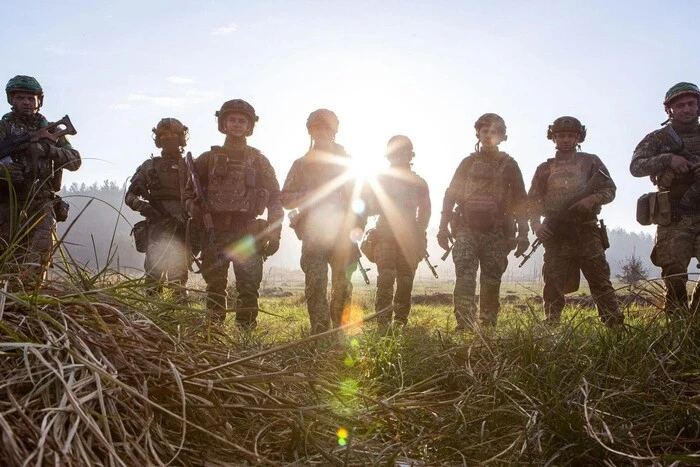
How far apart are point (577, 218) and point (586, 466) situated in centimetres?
495

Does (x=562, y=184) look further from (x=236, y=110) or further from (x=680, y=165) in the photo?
(x=236, y=110)

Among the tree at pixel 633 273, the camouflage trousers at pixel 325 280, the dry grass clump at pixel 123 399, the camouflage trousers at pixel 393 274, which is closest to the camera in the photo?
the dry grass clump at pixel 123 399

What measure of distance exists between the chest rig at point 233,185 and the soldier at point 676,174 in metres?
4.05

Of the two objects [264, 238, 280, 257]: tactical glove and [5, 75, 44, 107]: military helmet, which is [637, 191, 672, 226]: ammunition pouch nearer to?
[264, 238, 280, 257]: tactical glove

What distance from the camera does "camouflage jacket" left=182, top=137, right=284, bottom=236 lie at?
5.93 meters

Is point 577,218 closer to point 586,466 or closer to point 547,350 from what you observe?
point 547,350

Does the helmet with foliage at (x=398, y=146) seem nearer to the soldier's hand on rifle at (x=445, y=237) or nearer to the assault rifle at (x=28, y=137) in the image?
the soldier's hand on rifle at (x=445, y=237)

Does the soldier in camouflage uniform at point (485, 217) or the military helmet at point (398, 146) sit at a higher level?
the military helmet at point (398, 146)

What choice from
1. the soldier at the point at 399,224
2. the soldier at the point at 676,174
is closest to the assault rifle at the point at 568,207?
the soldier at the point at 676,174

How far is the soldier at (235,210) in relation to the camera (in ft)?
19.0

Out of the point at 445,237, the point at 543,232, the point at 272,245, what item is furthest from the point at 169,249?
the point at 543,232

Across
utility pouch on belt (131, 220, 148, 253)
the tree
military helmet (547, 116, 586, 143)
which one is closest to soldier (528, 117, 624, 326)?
military helmet (547, 116, 586, 143)

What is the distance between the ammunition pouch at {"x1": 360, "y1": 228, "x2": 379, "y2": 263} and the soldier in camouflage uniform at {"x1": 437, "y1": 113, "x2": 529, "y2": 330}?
81 centimetres

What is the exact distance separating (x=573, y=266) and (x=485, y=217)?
1.22m
